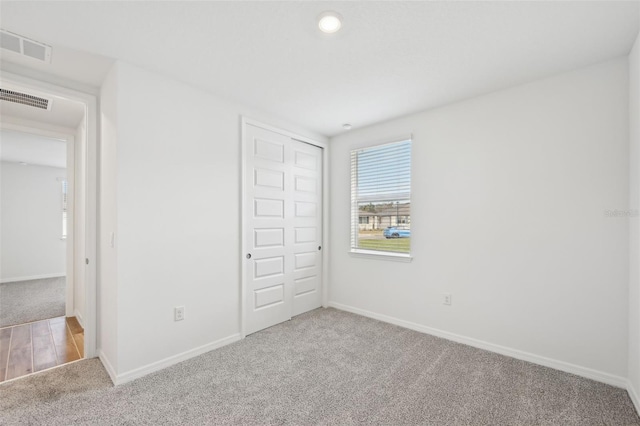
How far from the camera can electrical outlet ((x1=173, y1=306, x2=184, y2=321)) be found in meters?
2.52

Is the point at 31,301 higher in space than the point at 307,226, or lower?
lower

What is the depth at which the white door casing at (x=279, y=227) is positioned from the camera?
316cm

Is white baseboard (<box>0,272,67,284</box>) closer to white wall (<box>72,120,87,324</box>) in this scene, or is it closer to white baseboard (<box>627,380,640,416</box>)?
white wall (<box>72,120,87,324</box>)

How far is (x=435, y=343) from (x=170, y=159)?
3071 mm

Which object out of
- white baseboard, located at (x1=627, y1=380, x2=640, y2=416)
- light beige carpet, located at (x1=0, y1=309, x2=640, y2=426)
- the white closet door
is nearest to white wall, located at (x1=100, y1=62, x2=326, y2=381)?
light beige carpet, located at (x1=0, y1=309, x2=640, y2=426)

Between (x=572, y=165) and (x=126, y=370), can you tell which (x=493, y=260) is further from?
(x=126, y=370)

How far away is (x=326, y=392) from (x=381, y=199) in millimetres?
2241

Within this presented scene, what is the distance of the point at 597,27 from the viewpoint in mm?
1828

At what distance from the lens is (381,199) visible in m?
3.62

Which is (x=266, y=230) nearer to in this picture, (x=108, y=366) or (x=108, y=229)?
(x=108, y=229)

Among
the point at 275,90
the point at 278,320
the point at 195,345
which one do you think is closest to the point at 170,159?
the point at 275,90

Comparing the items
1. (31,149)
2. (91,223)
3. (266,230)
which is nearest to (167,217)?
(91,223)

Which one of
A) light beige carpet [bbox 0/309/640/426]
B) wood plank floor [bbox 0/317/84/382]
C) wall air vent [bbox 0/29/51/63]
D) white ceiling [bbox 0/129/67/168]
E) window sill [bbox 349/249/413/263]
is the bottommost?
wood plank floor [bbox 0/317/84/382]

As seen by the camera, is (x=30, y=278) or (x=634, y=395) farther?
(x=30, y=278)
